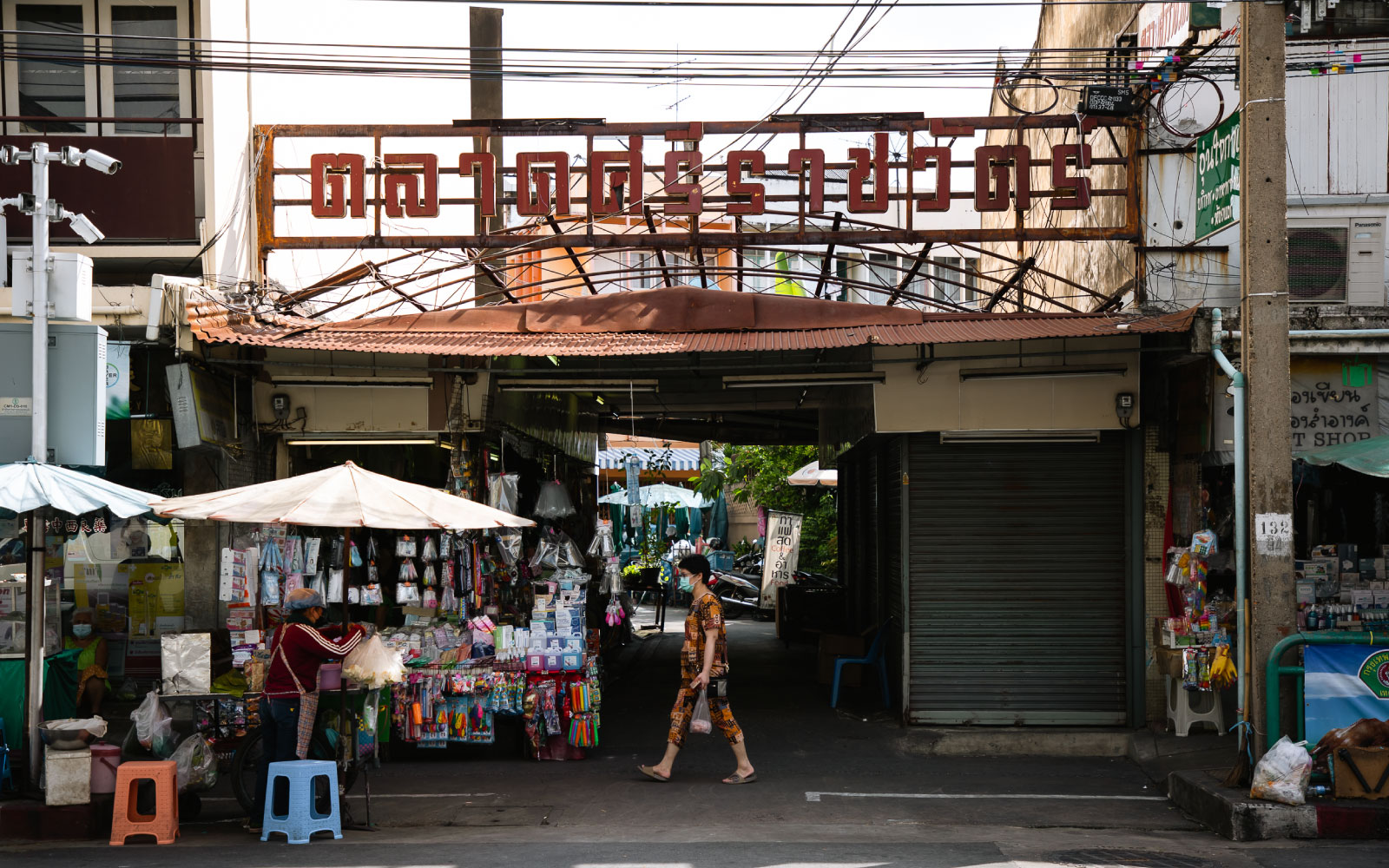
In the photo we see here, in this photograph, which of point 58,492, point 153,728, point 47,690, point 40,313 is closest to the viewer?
point 58,492

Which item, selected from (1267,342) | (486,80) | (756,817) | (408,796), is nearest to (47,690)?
(408,796)

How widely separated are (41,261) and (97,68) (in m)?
4.22

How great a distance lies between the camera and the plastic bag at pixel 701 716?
9.09m

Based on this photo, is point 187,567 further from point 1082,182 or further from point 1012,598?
point 1082,182

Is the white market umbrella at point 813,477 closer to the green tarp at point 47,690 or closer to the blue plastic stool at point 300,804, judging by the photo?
the green tarp at point 47,690

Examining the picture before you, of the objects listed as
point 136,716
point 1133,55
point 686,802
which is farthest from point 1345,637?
point 136,716

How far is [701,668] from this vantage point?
926cm

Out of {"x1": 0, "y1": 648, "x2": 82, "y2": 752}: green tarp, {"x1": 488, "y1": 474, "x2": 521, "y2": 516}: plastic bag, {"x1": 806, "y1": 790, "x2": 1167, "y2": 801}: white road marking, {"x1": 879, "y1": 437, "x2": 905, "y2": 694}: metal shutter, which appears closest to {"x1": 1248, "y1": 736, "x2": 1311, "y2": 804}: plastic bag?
{"x1": 806, "y1": 790, "x2": 1167, "y2": 801}: white road marking

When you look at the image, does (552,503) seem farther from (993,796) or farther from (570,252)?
(993,796)

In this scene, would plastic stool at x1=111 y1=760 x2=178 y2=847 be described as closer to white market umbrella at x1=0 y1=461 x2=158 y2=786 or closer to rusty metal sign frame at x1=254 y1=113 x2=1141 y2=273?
white market umbrella at x1=0 y1=461 x2=158 y2=786

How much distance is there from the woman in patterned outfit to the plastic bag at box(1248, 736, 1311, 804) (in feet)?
12.3

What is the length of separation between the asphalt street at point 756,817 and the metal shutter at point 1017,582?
0.63 meters

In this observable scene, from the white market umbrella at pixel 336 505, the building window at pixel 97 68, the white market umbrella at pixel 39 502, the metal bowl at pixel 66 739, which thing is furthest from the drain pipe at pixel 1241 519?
the building window at pixel 97 68

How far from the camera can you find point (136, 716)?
342 inches
